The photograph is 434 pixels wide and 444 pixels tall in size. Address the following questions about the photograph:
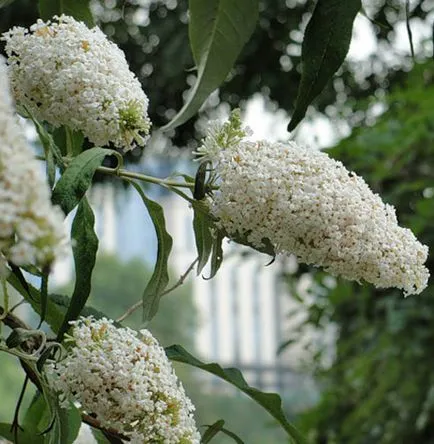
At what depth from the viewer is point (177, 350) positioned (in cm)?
51

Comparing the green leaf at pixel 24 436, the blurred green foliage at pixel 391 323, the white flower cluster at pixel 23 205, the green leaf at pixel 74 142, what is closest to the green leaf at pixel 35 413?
the green leaf at pixel 24 436

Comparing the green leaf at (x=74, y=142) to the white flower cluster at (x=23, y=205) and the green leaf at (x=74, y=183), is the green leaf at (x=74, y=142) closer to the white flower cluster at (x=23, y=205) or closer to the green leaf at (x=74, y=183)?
the green leaf at (x=74, y=183)

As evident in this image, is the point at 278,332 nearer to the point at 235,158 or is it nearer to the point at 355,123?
the point at 355,123

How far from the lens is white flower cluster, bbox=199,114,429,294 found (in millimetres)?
429

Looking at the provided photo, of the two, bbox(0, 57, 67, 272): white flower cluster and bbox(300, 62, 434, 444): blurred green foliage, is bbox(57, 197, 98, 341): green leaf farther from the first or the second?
bbox(300, 62, 434, 444): blurred green foliage

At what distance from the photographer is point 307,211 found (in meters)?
0.43

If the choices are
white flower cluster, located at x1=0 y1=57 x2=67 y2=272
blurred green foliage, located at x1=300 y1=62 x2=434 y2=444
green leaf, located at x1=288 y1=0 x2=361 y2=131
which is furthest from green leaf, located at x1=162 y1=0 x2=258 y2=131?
blurred green foliage, located at x1=300 y1=62 x2=434 y2=444

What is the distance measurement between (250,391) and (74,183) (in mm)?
138

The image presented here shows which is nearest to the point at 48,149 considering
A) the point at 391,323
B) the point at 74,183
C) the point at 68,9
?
the point at 74,183

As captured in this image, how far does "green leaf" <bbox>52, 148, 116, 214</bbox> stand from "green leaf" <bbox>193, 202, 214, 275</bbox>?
0.06 metres

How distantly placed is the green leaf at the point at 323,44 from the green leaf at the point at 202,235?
0.21 feet

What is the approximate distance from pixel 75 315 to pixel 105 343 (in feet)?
0.10

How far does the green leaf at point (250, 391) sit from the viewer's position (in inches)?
19.6

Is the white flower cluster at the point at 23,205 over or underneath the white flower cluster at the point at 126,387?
underneath
